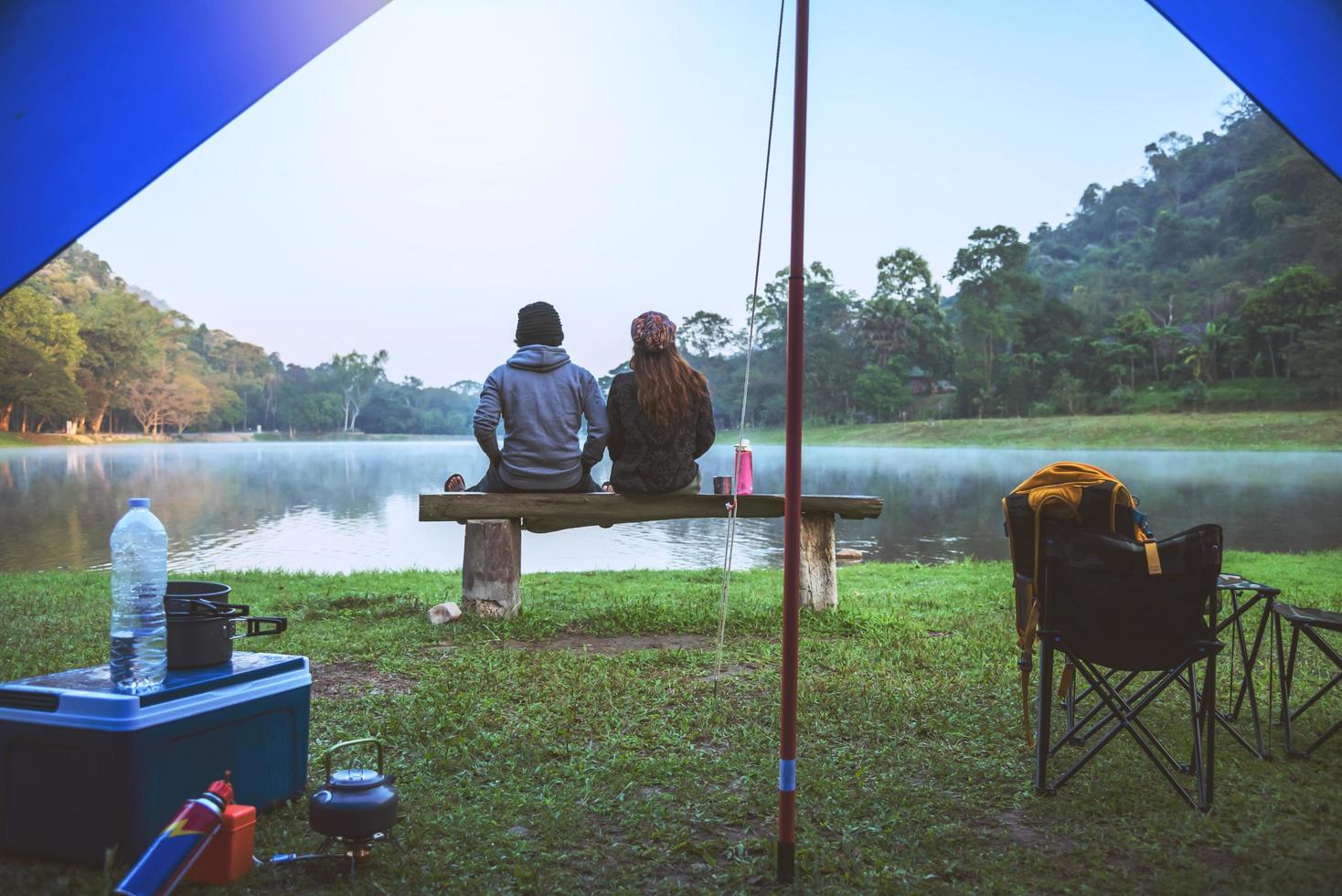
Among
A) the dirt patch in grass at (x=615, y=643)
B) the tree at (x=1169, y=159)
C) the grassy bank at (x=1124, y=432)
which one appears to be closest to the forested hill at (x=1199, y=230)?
the tree at (x=1169, y=159)

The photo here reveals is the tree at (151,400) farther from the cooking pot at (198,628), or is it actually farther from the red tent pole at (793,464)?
the red tent pole at (793,464)

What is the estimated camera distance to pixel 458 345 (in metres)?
53.1

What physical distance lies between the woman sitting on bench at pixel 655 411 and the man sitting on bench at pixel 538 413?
0.52 ft

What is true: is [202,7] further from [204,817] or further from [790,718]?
[790,718]

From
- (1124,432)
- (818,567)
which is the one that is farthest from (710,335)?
(818,567)

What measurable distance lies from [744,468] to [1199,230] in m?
46.8

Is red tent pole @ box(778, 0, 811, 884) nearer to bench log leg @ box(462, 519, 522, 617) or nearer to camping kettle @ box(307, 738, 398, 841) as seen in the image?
camping kettle @ box(307, 738, 398, 841)

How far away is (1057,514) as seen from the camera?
2.84m

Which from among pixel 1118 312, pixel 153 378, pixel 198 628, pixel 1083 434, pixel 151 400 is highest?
pixel 1118 312

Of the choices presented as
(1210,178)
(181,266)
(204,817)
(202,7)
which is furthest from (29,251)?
(181,266)

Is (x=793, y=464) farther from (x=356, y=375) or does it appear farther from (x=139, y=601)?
(x=356, y=375)

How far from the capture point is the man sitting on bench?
5.38m

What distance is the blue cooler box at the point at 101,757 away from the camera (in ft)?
6.98

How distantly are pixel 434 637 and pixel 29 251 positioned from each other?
2.46 meters
